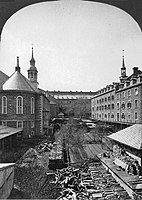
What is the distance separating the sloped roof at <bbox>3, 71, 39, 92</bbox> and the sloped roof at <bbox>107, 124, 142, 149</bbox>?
1.15m

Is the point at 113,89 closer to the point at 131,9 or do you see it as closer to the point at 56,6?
the point at 131,9

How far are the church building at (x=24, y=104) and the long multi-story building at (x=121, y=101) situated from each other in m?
0.72

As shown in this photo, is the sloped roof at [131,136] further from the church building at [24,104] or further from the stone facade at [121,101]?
the church building at [24,104]

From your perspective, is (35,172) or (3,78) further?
(35,172)

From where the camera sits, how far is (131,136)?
186 cm

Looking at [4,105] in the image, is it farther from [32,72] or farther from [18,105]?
[32,72]

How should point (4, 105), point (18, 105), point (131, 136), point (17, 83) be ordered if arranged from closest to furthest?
point (131, 136)
point (4, 105)
point (17, 83)
point (18, 105)

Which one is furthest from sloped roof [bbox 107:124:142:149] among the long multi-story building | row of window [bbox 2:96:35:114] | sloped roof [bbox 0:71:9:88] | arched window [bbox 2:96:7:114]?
sloped roof [bbox 0:71:9:88]

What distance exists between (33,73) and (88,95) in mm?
783

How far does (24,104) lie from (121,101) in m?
1.29

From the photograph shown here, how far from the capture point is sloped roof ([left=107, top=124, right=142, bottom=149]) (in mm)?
1754

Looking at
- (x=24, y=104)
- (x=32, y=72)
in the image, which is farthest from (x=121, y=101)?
(x=24, y=104)

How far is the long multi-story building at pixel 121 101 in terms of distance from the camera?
1941mm

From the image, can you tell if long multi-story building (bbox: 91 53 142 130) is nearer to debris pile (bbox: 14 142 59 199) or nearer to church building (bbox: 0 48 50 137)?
church building (bbox: 0 48 50 137)
